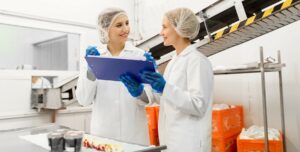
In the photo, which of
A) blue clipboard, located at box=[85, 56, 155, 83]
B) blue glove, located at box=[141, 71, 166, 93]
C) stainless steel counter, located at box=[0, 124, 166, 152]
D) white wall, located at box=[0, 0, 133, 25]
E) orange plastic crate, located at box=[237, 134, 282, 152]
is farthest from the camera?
white wall, located at box=[0, 0, 133, 25]

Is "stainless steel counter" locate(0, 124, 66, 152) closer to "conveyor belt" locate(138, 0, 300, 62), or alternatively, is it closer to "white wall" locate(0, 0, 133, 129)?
"conveyor belt" locate(138, 0, 300, 62)

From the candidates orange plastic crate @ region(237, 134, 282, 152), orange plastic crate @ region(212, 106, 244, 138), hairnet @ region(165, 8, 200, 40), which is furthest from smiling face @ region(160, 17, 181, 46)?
orange plastic crate @ region(237, 134, 282, 152)

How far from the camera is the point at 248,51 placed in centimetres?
255

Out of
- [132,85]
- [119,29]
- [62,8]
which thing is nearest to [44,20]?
[62,8]

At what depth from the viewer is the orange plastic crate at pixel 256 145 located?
1975 mm

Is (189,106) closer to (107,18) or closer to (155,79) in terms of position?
(155,79)

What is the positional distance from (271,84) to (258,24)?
38.8 inches

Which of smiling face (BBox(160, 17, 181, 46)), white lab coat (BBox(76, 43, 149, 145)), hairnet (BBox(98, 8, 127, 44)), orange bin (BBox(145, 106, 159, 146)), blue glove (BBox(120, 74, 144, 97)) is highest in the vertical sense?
hairnet (BBox(98, 8, 127, 44))

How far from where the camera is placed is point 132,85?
4.01ft

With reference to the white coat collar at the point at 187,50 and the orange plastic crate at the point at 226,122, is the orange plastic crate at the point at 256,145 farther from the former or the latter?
the white coat collar at the point at 187,50

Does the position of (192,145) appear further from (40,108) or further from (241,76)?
(40,108)

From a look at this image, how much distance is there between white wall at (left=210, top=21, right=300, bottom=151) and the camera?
87.8 inches

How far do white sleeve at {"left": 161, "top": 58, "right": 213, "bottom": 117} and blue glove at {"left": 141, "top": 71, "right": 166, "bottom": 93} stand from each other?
30 mm

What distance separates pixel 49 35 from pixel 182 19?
1976 millimetres
